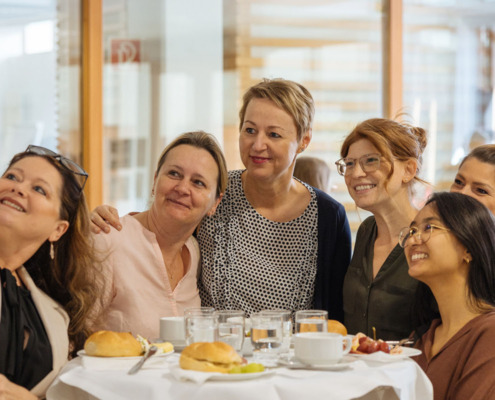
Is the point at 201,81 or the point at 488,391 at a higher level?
the point at 201,81

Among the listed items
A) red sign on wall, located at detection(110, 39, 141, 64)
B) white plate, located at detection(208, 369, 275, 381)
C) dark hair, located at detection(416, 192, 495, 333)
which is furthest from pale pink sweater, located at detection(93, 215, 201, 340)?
red sign on wall, located at detection(110, 39, 141, 64)

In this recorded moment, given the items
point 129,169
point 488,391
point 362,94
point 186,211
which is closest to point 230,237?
point 186,211

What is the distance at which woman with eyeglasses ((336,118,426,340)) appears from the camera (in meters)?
2.80

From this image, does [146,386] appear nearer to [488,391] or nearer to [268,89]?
[488,391]

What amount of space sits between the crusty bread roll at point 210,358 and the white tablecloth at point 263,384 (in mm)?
49

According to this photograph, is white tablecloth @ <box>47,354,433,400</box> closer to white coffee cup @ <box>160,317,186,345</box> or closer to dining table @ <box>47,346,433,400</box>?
dining table @ <box>47,346,433,400</box>

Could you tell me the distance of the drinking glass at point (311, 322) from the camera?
2.02 metres

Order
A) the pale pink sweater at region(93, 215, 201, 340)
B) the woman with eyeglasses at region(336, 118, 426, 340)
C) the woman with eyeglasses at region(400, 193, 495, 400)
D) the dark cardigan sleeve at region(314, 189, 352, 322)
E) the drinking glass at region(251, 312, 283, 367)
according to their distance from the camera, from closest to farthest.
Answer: the drinking glass at region(251, 312, 283, 367) → the woman with eyeglasses at region(400, 193, 495, 400) → the pale pink sweater at region(93, 215, 201, 340) → the woman with eyeglasses at region(336, 118, 426, 340) → the dark cardigan sleeve at region(314, 189, 352, 322)

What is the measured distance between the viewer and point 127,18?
17.9 ft

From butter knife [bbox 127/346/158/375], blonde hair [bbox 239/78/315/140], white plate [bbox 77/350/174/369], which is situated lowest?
white plate [bbox 77/350/174/369]

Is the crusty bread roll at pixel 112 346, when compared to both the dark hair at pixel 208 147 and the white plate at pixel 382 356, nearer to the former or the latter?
the white plate at pixel 382 356

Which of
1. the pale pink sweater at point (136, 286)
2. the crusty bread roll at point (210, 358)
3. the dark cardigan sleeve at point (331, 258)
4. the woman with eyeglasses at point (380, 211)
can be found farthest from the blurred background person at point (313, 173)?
the crusty bread roll at point (210, 358)

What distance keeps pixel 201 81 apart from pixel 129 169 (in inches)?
33.5

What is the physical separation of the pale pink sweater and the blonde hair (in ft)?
2.44
